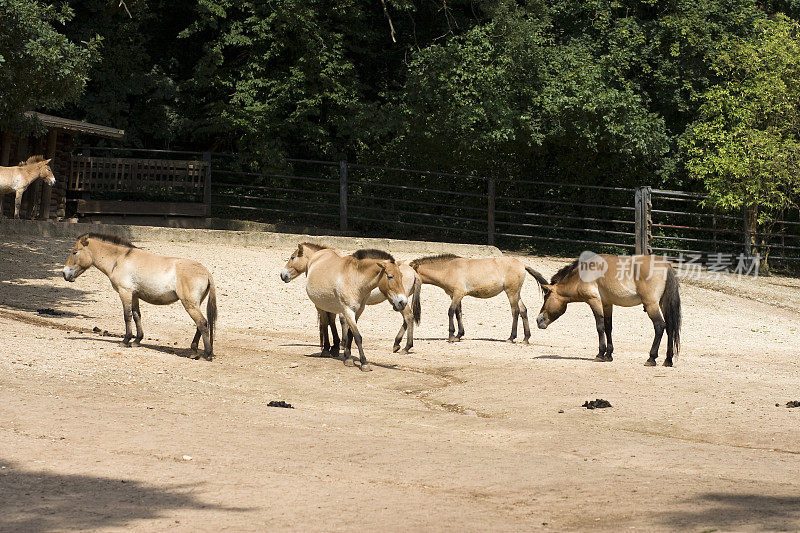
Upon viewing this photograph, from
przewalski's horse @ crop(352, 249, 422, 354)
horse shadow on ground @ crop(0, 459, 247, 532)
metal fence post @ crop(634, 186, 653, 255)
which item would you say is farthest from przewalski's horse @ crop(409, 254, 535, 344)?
metal fence post @ crop(634, 186, 653, 255)

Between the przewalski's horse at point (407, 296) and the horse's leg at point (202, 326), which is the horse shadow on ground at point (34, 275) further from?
the przewalski's horse at point (407, 296)

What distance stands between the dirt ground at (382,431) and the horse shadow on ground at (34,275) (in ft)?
0.36

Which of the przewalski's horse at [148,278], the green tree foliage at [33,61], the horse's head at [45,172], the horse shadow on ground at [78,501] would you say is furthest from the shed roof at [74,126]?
the horse shadow on ground at [78,501]

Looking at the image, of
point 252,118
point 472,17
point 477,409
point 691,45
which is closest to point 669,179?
point 691,45

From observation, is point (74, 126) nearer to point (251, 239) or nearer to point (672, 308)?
point (251, 239)

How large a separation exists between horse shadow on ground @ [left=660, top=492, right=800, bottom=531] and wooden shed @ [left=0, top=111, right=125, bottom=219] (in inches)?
802

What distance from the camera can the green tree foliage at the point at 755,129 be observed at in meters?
24.6

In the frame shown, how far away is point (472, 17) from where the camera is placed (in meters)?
32.6

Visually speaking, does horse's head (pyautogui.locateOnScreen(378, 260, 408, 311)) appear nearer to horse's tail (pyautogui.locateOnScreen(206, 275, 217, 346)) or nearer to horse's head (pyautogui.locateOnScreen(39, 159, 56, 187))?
horse's tail (pyautogui.locateOnScreen(206, 275, 217, 346))

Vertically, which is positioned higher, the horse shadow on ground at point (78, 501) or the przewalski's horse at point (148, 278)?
the przewalski's horse at point (148, 278)

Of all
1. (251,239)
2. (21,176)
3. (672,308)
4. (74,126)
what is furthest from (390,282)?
(74,126)

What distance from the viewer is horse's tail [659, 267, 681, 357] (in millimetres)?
13805

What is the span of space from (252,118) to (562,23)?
921 cm

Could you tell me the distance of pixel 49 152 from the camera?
86.1 feet
